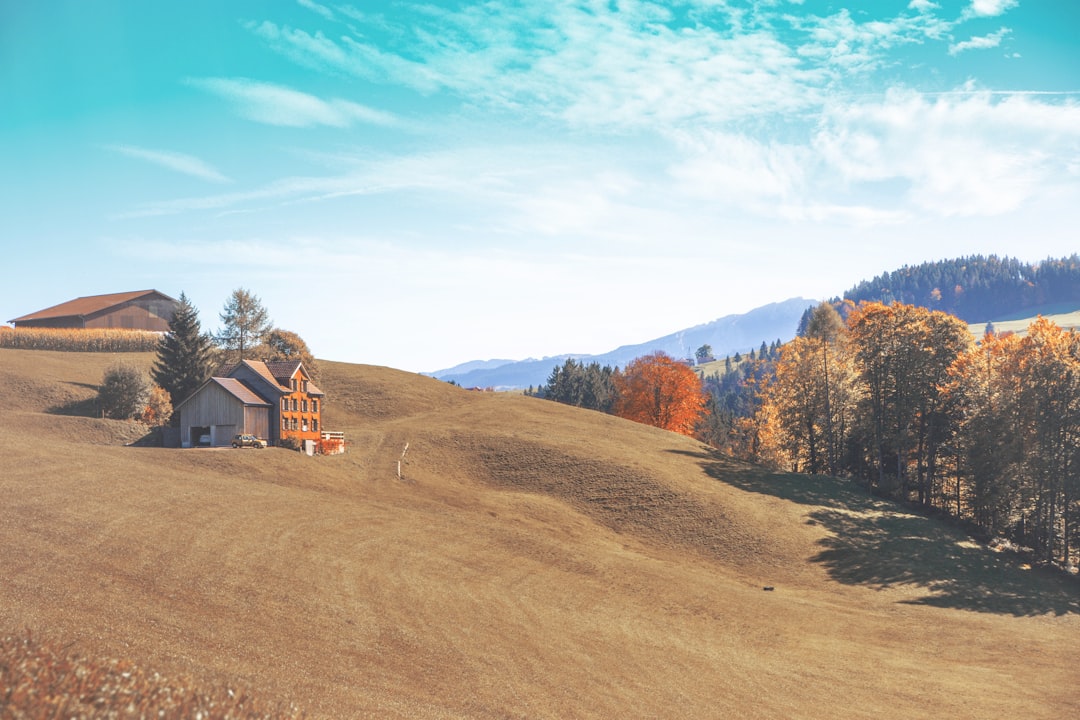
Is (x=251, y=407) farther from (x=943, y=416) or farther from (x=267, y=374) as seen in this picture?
(x=943, y=416)

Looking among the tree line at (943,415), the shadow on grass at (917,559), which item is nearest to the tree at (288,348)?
the shadow on grass at (917,559)

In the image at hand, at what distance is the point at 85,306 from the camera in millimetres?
114500

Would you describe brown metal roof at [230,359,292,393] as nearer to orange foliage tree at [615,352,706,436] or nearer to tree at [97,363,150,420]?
tree at [97,363,150,420]

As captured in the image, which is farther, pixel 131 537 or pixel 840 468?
pixel 840 468

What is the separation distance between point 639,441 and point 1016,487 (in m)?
33.9

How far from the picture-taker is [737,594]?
39906 mm

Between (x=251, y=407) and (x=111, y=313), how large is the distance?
6706 cm

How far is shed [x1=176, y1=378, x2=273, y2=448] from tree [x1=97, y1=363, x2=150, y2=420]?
10421mm

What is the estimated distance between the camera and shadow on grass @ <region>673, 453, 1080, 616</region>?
145ft

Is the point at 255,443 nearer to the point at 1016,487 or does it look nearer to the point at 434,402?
the point at 434,402

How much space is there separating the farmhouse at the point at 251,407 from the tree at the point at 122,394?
1012cm

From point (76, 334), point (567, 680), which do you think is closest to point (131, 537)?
point (567, 680)

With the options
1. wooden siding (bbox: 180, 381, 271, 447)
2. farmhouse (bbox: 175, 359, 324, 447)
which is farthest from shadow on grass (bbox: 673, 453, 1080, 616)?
wooden siding (bbox: 180, 381, 271, 447)

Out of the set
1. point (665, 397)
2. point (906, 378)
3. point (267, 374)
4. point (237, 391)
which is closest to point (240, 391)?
point (237, 391)
